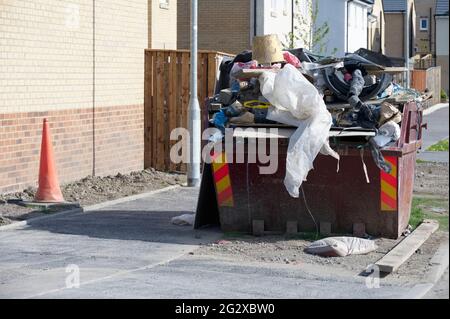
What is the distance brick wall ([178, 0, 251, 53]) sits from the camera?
3244 cm

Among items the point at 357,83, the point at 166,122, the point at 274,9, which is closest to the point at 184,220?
the point at 357,83

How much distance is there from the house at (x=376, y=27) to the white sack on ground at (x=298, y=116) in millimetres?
47216

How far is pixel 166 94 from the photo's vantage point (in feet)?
60.9

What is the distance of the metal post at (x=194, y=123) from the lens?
16438 millimetres

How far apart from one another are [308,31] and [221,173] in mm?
23368

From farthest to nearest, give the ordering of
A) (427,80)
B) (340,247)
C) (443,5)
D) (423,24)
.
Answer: (423,24) < (427,80) < (443,5) < (340,247)

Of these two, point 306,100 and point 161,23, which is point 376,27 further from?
point 306,100

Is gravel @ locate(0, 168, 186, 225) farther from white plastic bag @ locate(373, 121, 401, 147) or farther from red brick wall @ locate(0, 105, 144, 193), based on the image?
white plastic bag @ locate(373, 121, 401, 147)

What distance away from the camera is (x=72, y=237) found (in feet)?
36.9

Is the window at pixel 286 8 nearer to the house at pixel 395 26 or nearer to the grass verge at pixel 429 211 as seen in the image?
the grass verge at pixel 429 211

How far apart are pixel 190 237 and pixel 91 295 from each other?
328 cm

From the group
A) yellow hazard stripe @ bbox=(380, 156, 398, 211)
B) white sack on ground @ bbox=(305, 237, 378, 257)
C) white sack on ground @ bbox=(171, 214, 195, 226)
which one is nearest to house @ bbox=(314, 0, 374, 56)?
white sack on ground @ bbox=(171, 214, 195, 226)

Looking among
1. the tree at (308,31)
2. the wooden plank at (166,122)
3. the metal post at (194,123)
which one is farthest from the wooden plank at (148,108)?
the tree at (308,31)
